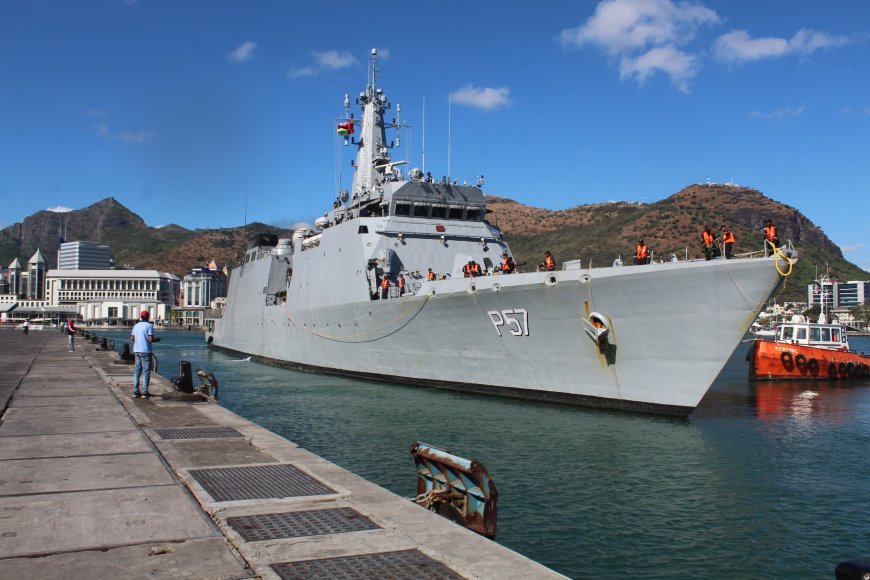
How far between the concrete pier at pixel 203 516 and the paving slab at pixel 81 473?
2 cm

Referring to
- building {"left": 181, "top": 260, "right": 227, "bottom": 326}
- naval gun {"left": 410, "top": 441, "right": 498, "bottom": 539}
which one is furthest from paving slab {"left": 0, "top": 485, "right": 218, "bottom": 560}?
building {"left": 181, "top": 260, "right": 227, "bottom": 326}

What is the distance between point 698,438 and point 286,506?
1010 cm

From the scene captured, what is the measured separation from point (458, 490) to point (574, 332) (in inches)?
380

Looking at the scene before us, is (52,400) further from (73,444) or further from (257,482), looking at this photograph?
(257,482)

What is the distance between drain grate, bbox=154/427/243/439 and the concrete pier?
25mm

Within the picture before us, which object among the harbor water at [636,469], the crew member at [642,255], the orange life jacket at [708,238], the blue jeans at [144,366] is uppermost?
the orange life jacket at [708,238]

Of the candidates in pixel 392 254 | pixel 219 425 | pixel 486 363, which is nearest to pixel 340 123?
pixel 392 254

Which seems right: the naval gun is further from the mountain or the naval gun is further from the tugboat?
the mountain

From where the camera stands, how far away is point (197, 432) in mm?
8570

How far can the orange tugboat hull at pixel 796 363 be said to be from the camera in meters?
28.6

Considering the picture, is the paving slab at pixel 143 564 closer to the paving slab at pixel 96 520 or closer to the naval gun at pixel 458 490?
the paving slab at pixel 96 520

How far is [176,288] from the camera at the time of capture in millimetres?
176500

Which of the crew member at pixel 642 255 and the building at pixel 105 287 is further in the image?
the building at pixel 105 287

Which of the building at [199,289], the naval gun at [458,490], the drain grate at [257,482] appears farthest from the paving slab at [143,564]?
the building at [199,289]
